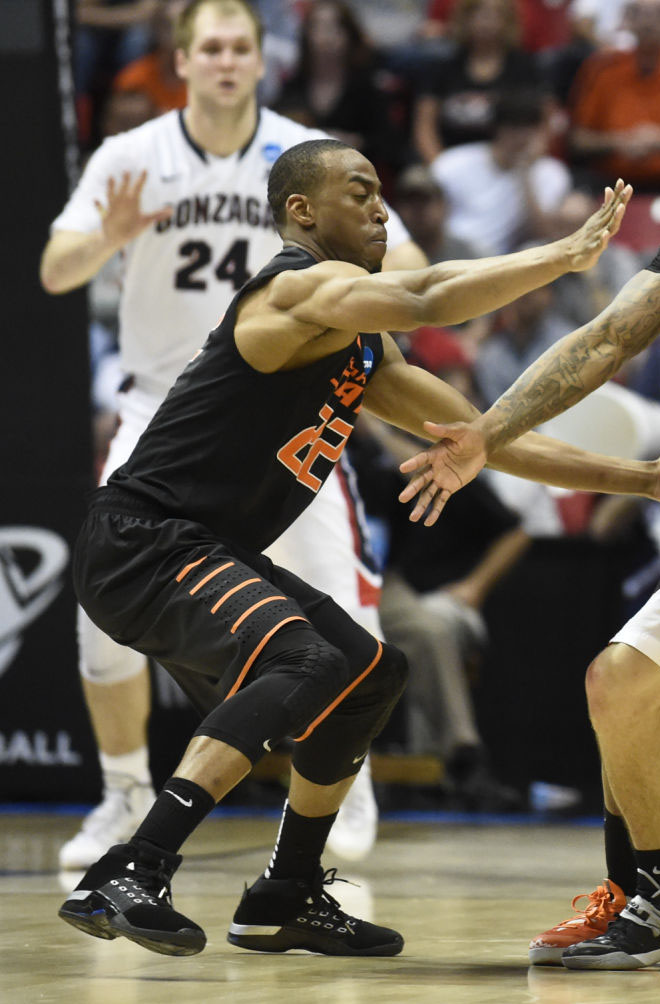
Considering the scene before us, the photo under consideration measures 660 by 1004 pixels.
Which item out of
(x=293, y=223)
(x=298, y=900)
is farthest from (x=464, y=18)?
(x=298, y=900)

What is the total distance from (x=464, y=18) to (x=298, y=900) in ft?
26.4

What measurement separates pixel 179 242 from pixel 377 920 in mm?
2614

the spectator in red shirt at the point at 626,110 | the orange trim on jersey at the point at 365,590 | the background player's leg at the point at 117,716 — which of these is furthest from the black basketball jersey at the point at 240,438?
the spectator in red shirt at the point at 626,110

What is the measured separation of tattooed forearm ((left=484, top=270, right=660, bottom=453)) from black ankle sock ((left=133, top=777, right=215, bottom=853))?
1126 mm

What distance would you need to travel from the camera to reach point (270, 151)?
590 cm

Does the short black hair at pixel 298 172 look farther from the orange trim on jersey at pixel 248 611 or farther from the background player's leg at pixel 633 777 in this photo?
the background player's leg at pixel 633 777

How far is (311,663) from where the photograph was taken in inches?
142

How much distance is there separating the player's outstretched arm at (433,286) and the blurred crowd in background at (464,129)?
436 cm

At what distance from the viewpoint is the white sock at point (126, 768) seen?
5766 mm

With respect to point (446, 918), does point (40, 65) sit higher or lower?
higher

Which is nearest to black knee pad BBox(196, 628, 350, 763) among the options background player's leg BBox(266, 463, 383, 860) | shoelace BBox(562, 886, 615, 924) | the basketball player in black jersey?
the basketball player in black jersey

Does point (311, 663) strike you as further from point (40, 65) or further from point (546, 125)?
point (546, 125)

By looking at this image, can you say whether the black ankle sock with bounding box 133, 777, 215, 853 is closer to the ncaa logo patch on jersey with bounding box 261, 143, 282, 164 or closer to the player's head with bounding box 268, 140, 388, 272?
the player's head with bounding box 268, 140, 388, 272

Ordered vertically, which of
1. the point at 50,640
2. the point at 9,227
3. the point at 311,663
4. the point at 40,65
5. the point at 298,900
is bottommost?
the point at 50,640
